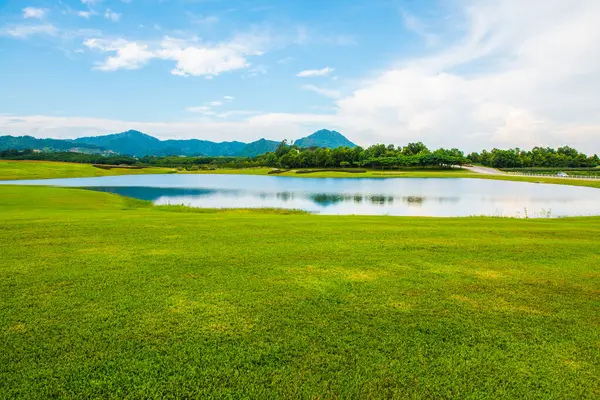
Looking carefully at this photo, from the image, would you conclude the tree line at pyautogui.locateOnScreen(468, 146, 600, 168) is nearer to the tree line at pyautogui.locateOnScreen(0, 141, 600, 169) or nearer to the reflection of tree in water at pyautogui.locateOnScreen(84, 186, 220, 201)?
the tree line at pyautogui.locateOnScreen(0, 141, 600, 169)

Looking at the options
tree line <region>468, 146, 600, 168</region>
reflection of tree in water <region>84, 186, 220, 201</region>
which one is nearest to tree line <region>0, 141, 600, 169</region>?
tree line <region>468, 146, 600, 168</region>

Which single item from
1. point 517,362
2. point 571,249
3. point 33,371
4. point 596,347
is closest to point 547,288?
point 596,347

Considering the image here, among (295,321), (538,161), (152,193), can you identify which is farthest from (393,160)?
(295,321)

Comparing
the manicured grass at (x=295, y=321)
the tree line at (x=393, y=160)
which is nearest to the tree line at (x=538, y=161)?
the tree line at (x=393, y=160)

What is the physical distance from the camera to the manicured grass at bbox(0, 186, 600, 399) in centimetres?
461

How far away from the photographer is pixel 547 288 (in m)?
7.93

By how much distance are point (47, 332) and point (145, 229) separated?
28.1 ft

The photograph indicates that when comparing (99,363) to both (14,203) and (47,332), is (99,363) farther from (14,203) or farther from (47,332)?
(14,203)

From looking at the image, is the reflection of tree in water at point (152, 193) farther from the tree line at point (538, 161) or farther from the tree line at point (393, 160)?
the tree line at point (538, 161)

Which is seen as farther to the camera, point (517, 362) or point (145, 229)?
point (145, 229)

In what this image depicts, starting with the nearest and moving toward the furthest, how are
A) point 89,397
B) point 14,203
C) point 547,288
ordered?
point 89,397 < point 547,288 < point 14,203

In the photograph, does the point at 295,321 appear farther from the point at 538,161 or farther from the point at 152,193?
the point at 538,161

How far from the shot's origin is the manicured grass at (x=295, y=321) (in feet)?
15.1

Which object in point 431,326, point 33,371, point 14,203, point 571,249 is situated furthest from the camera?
point 14,203
